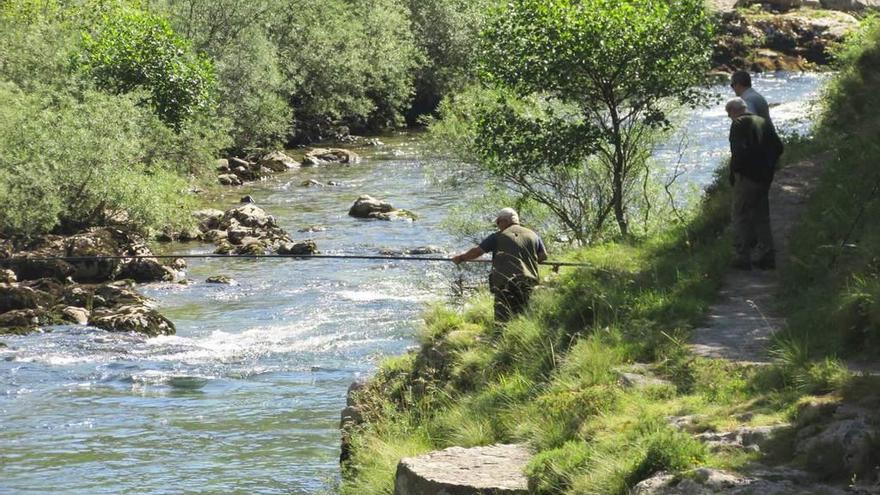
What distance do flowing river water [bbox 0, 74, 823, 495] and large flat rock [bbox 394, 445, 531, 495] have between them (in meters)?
3.88

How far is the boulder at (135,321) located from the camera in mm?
22328

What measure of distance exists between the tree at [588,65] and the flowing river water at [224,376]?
336 centimetres

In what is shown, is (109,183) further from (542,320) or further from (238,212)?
(542,320)

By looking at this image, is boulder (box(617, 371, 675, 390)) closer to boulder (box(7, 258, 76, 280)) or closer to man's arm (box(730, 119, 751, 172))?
man's arm (box(730, 119, 751, 172))

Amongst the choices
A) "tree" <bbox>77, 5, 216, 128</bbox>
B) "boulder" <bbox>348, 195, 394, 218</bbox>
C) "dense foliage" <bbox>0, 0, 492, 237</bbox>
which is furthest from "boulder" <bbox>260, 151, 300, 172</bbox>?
"boulder" <bbox>348, 195, 394, 218</bbox>

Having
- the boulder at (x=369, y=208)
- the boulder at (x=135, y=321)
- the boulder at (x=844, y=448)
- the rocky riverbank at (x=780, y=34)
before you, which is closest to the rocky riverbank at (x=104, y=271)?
the boulder at (x=135, y=321)

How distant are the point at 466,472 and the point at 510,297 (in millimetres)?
4199

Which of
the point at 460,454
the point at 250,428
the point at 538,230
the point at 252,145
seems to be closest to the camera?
the point at 460,454

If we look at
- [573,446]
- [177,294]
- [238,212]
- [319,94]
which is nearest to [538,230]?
[177,294]

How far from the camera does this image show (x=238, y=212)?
1308 inches

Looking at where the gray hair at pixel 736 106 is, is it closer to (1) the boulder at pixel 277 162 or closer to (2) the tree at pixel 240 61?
(2) the tree at pixel 240 61

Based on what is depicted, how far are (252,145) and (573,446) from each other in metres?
37.2

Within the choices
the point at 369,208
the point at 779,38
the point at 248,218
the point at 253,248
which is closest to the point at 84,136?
the point at 253,248

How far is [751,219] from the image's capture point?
12648 millimetres
